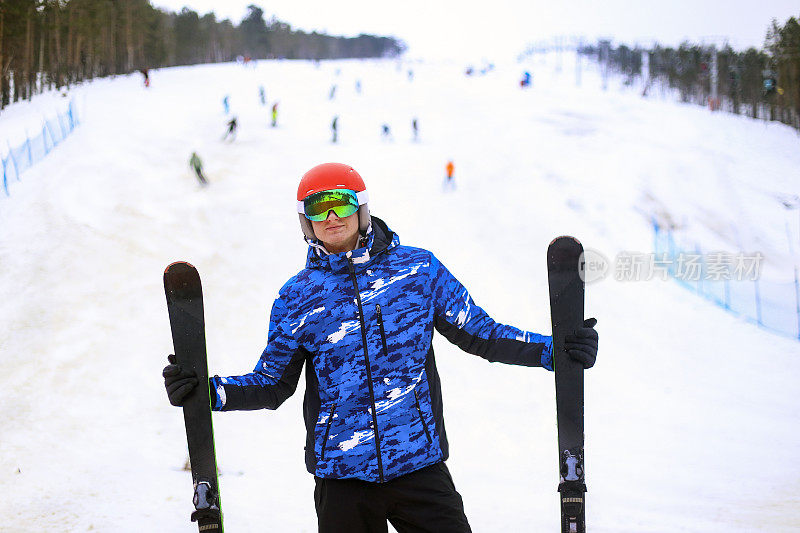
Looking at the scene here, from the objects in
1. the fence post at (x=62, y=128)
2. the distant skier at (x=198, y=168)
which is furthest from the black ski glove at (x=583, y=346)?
the fence post at (x=62, y=128)

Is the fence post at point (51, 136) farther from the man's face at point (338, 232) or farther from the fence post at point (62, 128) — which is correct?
the man's face at point (338, 232)

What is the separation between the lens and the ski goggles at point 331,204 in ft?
7.39

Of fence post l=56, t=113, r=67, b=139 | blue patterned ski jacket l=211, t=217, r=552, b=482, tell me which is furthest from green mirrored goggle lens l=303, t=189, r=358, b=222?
fence post l=56, t=113, r=67, b=139

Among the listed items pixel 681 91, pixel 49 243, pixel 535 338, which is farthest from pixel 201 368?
pixel 681 91

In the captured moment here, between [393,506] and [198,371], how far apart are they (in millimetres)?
885

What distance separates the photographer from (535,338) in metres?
2.36

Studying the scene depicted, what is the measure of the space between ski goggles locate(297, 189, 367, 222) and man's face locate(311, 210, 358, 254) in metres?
0.02

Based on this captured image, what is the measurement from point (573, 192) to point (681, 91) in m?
12.5

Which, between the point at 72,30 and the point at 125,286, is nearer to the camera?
the point at 125,286

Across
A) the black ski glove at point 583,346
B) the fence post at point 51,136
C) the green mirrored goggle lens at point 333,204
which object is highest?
the fence post at point 51,136

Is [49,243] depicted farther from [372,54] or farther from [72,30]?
[372,54]

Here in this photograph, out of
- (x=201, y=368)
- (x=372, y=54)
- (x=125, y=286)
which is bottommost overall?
(x=125, y=286)

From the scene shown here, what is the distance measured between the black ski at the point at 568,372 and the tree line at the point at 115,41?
732 inches

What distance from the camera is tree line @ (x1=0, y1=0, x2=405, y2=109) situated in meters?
24.7
